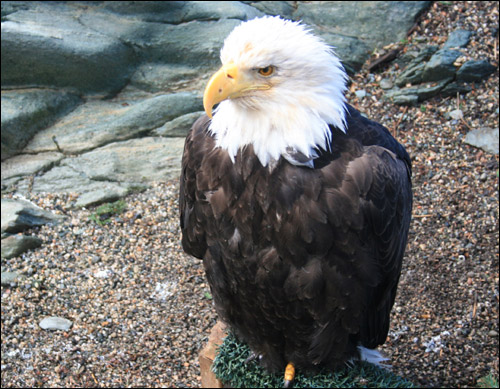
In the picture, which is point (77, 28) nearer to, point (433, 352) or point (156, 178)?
point (156, 178)

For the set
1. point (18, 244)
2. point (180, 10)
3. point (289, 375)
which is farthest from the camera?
point (180, 10)

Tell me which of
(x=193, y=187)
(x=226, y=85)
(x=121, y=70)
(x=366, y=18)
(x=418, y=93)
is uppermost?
(x=226, y=85)

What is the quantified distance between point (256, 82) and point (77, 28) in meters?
4.30

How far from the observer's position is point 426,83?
5.38 m

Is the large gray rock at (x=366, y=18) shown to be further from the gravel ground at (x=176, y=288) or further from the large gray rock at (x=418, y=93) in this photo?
the gravel ground at (x=176, y=288)

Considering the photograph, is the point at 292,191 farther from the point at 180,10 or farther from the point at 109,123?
the point at 180,10

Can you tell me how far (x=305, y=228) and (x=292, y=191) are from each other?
0.16 meters

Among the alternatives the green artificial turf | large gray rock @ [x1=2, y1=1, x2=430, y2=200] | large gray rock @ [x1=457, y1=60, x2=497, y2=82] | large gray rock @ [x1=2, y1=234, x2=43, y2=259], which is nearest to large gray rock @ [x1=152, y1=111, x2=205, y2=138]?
large gray rock @ [x1=2, y1=1, x2=430, y2=200]

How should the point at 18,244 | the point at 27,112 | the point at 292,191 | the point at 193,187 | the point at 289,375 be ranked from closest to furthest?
the point at 292,191 → the point at 193,187 → the point at 289,375 → the point at 18,244 → the point at 27,112

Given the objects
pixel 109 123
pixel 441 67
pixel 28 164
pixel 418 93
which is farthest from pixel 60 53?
pixel 441 67

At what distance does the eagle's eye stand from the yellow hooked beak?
0.17ft

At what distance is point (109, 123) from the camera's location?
545 cm

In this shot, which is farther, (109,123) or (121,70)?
(121,70)

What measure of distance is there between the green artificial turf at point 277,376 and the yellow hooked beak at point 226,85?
1510 mm
